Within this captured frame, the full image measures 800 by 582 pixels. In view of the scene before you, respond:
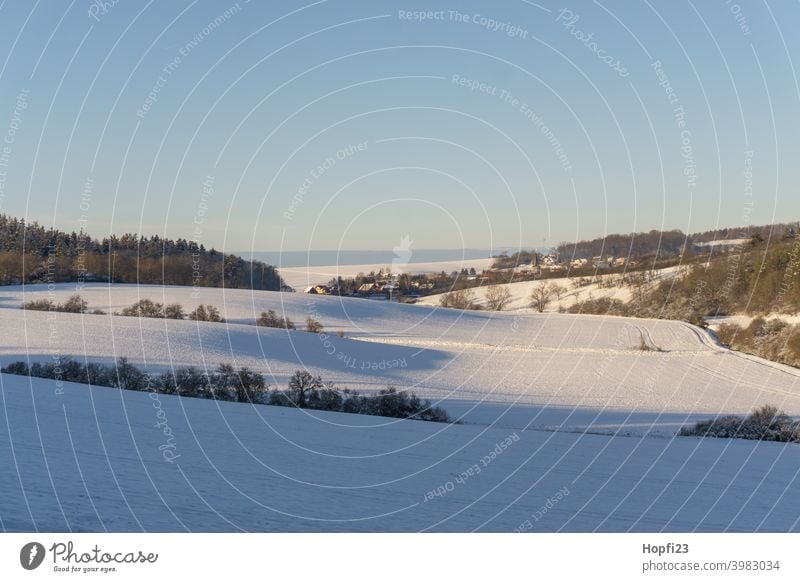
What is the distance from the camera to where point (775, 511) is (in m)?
12.4

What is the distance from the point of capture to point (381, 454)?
50.1 ft

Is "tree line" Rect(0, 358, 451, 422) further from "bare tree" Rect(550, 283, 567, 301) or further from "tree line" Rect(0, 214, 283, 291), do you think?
"bare tree" Rect(550, 283, 567, 301)

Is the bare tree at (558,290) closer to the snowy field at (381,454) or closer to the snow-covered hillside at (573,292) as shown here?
the snow-covered hillside at (573,292)

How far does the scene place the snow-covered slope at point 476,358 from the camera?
28.3 m

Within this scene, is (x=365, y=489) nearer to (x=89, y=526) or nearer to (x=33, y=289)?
(x=89, y=526)

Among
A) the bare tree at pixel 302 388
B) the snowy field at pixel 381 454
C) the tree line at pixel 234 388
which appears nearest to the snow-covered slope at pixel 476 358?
the snowy field at pixel 381 454

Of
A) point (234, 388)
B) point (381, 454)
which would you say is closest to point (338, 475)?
point (381, 454)

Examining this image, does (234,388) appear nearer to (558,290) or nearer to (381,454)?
(381,454)

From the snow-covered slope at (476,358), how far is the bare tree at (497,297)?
21.0m

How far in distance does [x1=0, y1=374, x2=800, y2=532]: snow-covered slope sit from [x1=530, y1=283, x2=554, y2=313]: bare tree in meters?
61.3

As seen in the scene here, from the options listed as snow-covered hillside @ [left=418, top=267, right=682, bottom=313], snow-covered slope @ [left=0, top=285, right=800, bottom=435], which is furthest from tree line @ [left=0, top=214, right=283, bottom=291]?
snow-covered hillside @ [left=418, top=267, right=682, bottom=313]

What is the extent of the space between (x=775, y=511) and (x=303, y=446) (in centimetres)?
910

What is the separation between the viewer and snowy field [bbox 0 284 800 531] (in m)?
10.2

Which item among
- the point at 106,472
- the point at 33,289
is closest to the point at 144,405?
the point at 106,472
